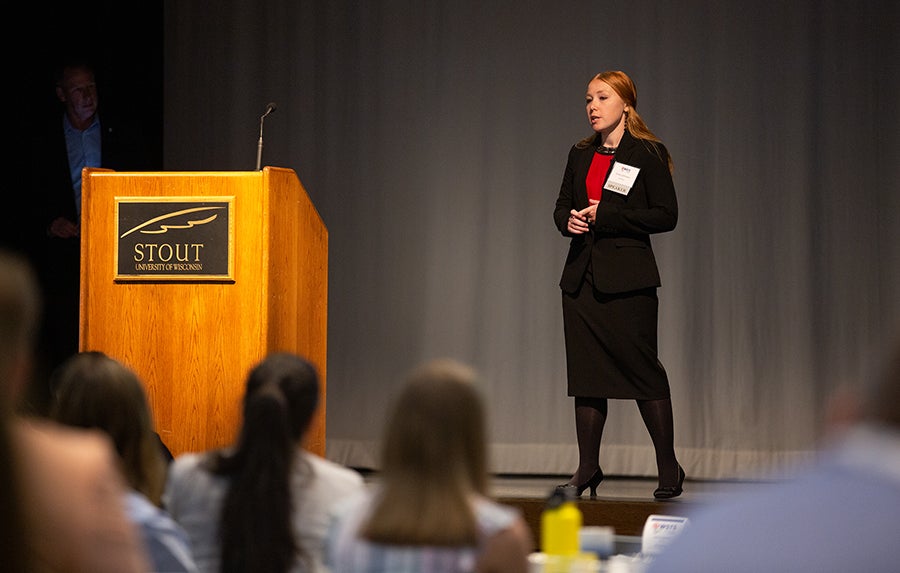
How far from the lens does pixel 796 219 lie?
23.6 feet

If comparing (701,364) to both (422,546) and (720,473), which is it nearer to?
(720,473)

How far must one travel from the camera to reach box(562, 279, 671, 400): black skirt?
4809mm

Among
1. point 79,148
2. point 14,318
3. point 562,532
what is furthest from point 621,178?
point 14,318

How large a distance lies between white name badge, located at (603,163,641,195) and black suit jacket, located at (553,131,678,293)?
0.03 meters

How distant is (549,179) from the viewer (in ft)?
24.5

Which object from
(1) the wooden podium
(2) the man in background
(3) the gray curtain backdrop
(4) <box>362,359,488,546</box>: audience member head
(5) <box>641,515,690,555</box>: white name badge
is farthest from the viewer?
(3) the gray curtain backdrop

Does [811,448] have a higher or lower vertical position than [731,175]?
lower

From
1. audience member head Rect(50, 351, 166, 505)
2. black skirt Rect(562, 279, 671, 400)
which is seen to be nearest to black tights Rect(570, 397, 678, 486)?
black skirt Rect(562, 279, 671, 400)

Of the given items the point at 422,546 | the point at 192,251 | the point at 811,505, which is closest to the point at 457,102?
the point at 192,251

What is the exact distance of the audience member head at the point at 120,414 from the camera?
2.39 metres

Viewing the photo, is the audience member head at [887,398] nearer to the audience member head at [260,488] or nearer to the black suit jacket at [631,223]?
the audience member head at [260,488]

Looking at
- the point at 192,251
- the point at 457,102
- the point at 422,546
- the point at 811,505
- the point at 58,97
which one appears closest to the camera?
the point at 811,505

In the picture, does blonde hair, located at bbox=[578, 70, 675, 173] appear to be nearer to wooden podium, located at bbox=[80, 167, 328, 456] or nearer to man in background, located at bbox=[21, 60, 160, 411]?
wooden podium, located at bbox=[80, 167, 328, 456]

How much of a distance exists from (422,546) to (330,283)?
19.3ft
